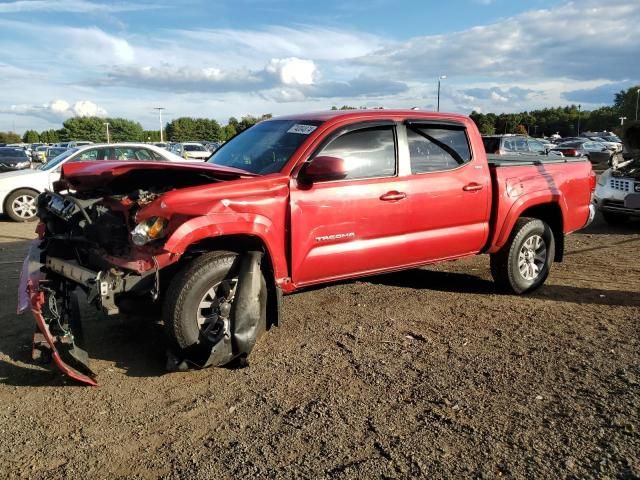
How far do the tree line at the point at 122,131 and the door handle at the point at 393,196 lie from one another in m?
89.6

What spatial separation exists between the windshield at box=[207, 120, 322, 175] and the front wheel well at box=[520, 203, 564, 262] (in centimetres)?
276

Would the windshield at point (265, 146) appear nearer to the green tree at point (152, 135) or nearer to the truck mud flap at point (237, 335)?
the truck mud flap at point (237, 335)

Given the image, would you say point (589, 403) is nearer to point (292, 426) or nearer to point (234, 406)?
point (292, 426)

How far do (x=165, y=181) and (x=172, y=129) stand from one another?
325 ft

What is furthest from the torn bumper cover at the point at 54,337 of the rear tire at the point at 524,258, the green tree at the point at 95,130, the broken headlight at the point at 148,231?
the green tree at the point at 95,130

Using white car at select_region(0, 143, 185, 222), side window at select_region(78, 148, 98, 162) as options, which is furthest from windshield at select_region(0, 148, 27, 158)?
side window at select_region(78, 148, 98, 162)

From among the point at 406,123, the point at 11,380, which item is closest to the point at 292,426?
the point at 11,380

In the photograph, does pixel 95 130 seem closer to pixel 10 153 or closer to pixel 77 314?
pixel 10 153

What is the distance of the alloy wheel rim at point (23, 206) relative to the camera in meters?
11.2

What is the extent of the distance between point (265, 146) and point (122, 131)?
107 m

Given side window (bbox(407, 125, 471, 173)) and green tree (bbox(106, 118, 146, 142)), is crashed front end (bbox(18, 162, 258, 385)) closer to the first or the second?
side window (bbox(407, 125, 471, 173))

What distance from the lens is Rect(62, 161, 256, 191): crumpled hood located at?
3.83 meters

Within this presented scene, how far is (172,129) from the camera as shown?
9794 cm

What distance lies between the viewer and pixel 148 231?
3.67 metres
